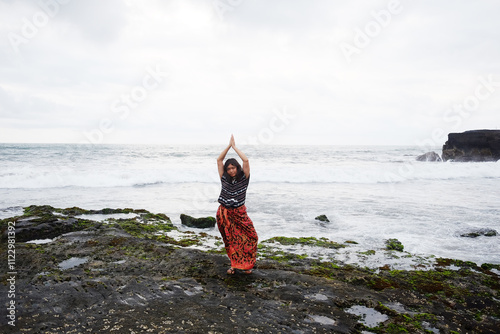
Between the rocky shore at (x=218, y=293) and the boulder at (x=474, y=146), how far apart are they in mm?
49420

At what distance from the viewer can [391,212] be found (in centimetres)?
1330

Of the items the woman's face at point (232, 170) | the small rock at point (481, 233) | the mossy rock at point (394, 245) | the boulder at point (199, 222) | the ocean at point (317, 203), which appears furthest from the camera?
the boulder at point (199, 222)

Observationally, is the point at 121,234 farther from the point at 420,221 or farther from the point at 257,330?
the point at 420,221

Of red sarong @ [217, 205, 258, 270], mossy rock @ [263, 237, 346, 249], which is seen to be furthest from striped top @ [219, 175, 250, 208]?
mossy rock @ [263, 237, 346, 249]

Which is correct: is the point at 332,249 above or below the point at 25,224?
below

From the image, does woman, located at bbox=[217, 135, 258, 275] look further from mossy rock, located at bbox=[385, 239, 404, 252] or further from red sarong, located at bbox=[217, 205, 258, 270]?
mossy rock, located at bbox=[385, 239, 404, 252]

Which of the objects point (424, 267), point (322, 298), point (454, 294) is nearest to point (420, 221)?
point (424, 267)

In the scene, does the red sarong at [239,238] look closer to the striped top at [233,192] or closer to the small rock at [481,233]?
the striped top at [233,192]

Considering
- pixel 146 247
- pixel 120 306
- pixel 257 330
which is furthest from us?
Result: pixel 146 247

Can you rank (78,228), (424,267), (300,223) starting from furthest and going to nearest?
(300,223) → (78,228) → (424,267)

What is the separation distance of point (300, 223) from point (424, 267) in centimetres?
513

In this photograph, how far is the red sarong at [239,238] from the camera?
5.80 m

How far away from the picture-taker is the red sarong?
580 cm

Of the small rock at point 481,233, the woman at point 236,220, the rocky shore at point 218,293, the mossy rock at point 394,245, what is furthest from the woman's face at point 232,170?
the small rock at point 481,233
